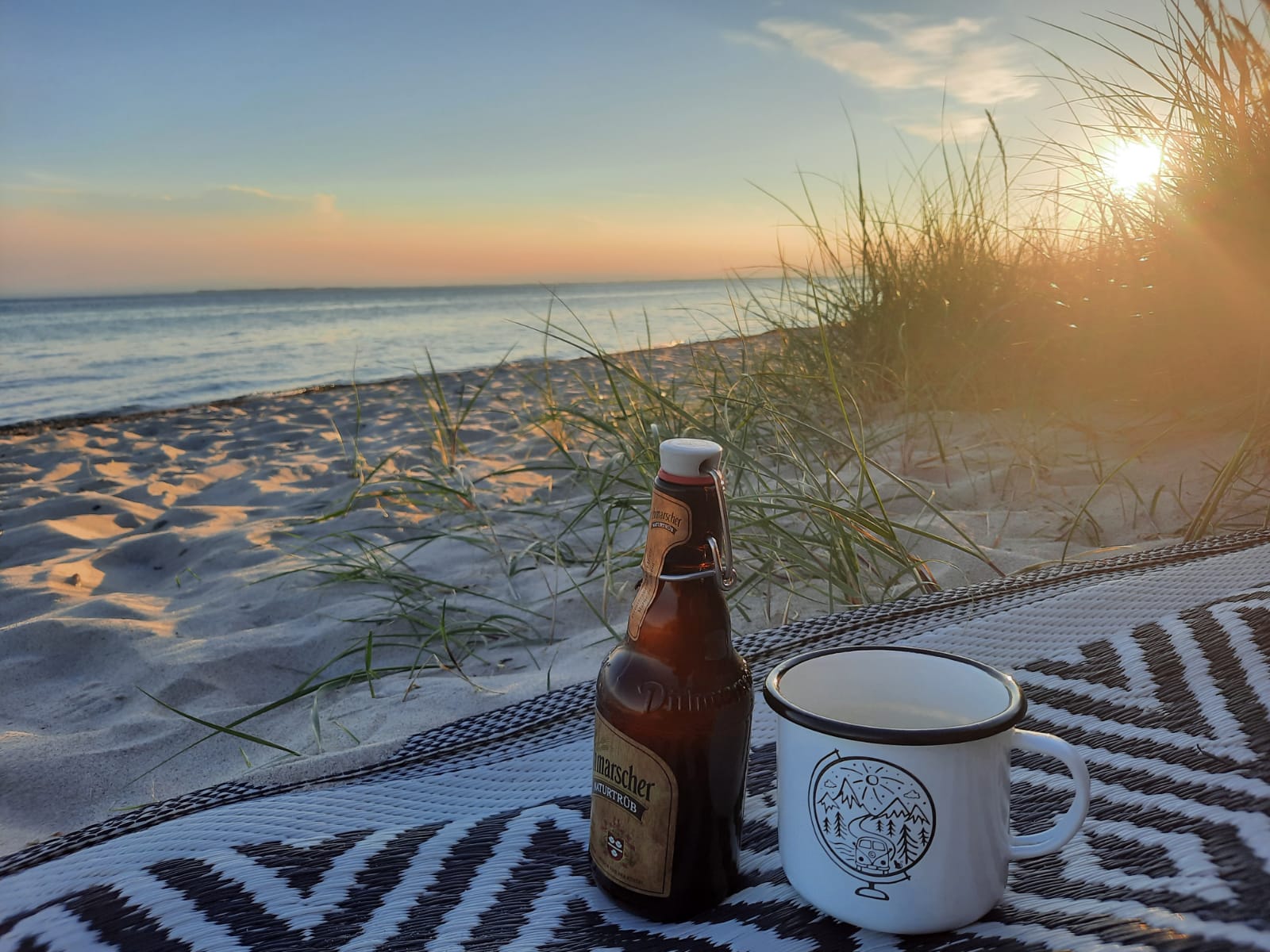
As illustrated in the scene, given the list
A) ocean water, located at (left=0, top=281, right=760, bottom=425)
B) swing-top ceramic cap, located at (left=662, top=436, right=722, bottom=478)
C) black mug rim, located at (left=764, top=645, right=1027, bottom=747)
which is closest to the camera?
black mug rim, located at (left=764, top=645, right=1027, bottom=747)

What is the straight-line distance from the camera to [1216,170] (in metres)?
2.19

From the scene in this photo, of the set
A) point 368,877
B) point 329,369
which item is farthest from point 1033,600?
point 329,369

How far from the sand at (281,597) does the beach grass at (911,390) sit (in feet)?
0.15

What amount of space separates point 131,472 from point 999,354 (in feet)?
14.7

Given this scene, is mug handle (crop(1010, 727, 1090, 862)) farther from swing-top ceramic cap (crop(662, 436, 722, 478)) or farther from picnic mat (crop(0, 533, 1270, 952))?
swing-top ceramic cap (crop(662, 436, 722, 478))

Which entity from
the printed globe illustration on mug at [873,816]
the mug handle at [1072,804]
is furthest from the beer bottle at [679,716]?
the mug handle at [1072,804]

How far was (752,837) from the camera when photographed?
0.97 meters

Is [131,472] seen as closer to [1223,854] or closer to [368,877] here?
[368,877]

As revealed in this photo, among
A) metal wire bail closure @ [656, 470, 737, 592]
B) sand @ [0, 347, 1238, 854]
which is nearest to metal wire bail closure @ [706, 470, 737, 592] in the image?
metal wire bail closure @ [656, 470, 737, 592]

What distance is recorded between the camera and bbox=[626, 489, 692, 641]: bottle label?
83 cm

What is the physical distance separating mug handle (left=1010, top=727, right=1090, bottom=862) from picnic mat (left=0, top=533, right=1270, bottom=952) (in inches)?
1.6

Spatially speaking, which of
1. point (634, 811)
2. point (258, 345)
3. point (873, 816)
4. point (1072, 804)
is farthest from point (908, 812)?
point (258, 345)

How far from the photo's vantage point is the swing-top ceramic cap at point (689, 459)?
2.66ft

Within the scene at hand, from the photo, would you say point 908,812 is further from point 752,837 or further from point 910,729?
point 752,837
